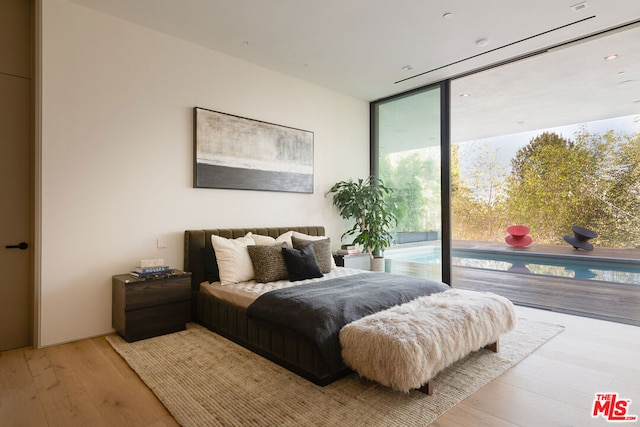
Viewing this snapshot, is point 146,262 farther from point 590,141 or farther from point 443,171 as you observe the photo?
point 590,141

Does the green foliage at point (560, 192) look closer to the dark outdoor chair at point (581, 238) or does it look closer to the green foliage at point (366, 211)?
the dark outdoor chair at point (581, 238)

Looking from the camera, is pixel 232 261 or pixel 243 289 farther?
pixel 232 261

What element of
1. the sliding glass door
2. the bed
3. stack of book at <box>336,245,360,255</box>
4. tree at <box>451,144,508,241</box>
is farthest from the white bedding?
tree at <box>451,144,508,241</box>

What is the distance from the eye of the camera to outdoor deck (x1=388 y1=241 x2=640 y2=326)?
3.93 meters

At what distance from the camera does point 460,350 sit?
2195mm

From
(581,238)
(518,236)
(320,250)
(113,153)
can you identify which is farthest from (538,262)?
(113,153)

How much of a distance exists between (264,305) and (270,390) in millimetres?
652

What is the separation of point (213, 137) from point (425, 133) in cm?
302

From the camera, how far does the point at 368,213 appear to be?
5051mm

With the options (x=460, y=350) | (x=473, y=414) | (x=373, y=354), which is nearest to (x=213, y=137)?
(x=373, y=354)

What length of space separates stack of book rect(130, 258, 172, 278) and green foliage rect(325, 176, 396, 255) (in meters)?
2.66

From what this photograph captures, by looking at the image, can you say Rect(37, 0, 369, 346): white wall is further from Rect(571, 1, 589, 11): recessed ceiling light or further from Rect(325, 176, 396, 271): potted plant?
Rect(571, 1, 589, 11): recessed ceiling light

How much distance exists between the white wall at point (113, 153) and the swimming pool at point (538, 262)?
8.30ft

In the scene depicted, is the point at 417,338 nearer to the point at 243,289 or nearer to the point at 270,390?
the point at 270,390
